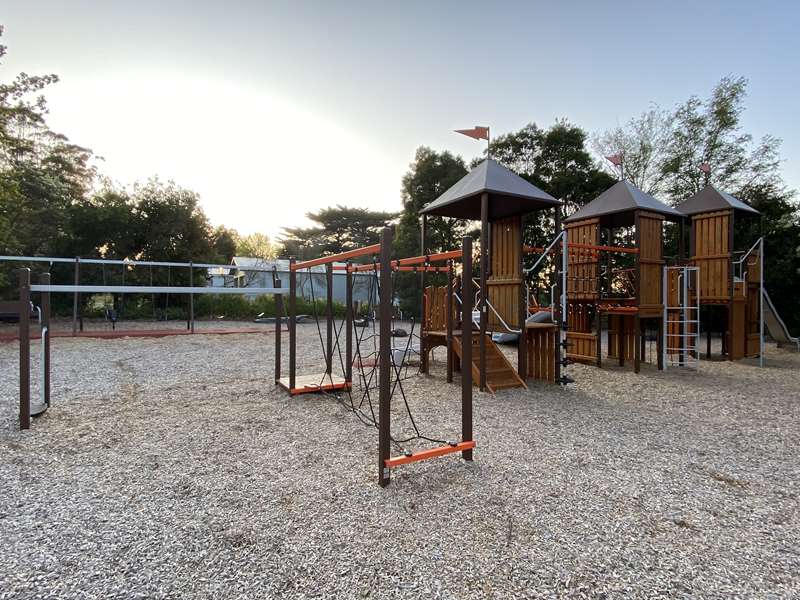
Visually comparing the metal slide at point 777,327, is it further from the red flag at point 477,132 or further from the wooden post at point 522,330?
the red flag at point 477,132

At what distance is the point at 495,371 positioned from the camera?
18.7 ft

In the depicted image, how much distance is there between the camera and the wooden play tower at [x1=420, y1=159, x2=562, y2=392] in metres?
5.59

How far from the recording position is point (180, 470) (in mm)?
2842

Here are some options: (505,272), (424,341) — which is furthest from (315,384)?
(505,272)

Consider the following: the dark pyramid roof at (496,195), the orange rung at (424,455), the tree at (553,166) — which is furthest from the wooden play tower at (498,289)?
the tree at (553,166)

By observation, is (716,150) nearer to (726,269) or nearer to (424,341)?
(726,269)

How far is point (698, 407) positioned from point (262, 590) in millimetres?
5191

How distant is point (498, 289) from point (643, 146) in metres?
14.2

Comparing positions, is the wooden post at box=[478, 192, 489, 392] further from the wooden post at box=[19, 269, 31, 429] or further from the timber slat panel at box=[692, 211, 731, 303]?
the timber slat panel at box=[692, 211, 731, 303]

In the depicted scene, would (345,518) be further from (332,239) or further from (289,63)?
(332,239)

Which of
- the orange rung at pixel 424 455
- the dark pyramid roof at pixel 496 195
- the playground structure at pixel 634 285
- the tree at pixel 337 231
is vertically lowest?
the orange rung at pixel 424 455

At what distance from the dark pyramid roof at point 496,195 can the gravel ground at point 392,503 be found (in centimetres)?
290

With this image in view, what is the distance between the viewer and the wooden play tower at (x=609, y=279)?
7.01 metres

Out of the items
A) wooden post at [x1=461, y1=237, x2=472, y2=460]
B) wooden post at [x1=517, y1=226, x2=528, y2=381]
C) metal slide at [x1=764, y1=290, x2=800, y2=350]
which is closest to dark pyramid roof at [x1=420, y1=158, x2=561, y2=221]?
wooden post at [x1=517, y1=226, x2=528, y2=381]
